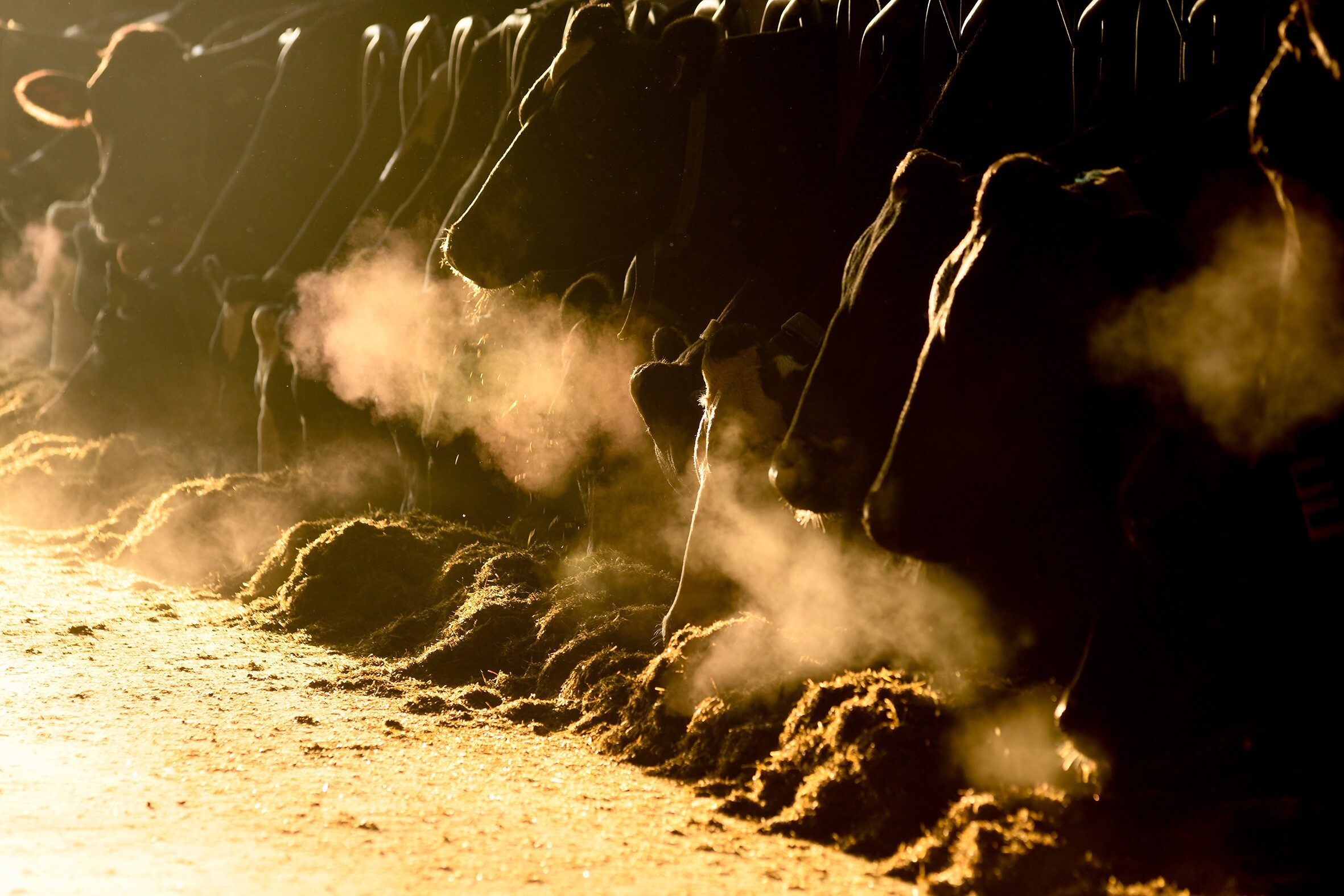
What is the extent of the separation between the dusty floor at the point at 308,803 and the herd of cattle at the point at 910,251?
85cm

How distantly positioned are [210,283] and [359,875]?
830 centimetres

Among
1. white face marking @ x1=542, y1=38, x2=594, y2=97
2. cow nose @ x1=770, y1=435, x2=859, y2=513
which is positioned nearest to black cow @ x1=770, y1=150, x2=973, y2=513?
cow nose @ x1=770, y1=435, x2=859, y2=513

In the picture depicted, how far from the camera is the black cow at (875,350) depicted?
8.49 feet

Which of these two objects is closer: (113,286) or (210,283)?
(210,283)

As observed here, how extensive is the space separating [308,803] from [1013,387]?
1984 millimetres

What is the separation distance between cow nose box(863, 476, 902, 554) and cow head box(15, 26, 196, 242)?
9058 millimetres

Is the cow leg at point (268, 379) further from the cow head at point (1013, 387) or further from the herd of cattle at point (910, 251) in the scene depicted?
the cow head at point (1013, 387)

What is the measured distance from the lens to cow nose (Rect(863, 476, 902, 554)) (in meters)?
2.23

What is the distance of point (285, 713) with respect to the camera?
11.2 ft

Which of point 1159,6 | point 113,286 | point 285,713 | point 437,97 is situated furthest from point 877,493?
point 113,286

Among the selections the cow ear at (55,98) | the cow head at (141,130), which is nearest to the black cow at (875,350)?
the cow head at (141,130)

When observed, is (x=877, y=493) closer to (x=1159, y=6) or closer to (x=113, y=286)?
(x=1159, y=6)

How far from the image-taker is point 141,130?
9219mm

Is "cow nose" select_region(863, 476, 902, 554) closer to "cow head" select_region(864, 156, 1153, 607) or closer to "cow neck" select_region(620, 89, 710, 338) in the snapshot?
"cow head" select_region(864, 156, 1153, 607)
